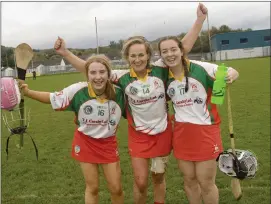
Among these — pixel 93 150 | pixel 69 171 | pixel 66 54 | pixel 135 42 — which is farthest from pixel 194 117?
pixel 69 171

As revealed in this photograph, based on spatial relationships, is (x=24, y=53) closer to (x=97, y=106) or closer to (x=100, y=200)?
(x=97, y=106)

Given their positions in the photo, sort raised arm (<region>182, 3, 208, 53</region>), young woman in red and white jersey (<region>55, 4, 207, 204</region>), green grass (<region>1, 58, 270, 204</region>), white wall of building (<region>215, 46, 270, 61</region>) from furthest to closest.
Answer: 1. white wall of building (<region>215, 46, 270, 61</region>)
2. green grass (<region>1, 58, 270, 204</region>)
3. raised arm (<region>182, 3, 208, 53</region>)
4. young woman in red and white jersey (<region>55, 4, 207, 204</region>)

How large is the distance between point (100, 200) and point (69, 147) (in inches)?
134

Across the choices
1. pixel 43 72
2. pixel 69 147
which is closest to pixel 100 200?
pixel 69 147

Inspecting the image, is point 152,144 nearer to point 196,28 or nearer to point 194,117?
point 194,117

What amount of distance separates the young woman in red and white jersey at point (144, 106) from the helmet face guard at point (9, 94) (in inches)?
28.6

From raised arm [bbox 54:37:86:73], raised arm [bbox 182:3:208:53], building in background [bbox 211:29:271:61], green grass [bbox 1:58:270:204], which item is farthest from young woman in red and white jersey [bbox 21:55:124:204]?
building in background [bbox 211:29:271:61]

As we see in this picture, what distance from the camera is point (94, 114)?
4.10 metres

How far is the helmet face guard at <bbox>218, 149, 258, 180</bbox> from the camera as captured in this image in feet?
12.6

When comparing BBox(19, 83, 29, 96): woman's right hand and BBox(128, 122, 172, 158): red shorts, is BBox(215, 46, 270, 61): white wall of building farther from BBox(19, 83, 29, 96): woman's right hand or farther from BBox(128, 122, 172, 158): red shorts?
BBox(19, 83, 29, 96): woman's right hand

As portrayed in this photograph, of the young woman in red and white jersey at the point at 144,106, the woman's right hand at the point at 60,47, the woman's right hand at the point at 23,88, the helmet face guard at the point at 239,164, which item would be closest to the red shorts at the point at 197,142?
the helmet face guard at the point at 239,164

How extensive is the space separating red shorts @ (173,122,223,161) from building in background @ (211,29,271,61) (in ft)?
209

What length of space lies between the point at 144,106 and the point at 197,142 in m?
0.68

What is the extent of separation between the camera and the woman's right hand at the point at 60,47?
4.30 meters
